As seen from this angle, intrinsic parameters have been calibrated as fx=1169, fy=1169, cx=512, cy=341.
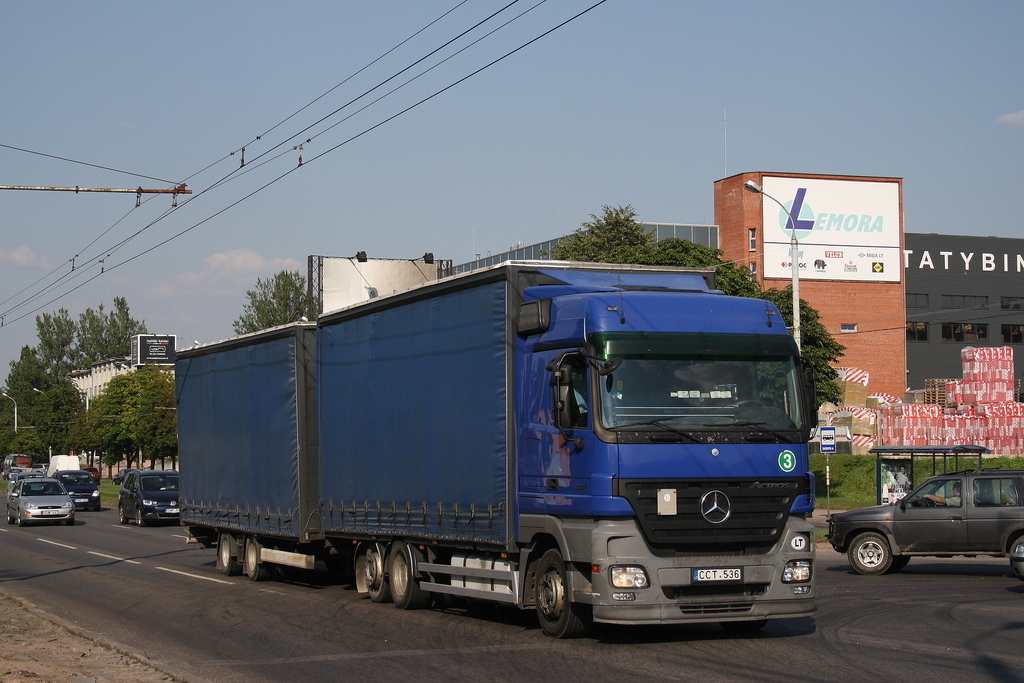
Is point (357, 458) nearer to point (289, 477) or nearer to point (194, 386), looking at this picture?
point (289, 477)

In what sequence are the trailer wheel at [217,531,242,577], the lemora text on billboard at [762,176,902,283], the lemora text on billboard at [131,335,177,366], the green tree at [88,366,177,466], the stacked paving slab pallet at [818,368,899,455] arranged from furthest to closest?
the lemora text on billboard at [131,335,177,366] < the lemora text on billboard at [762,176,902,283] < the green tree at [88,366,177,466] < the stacked paving slab pallet at [818,368,899,455] < the trailer wheel at [217,531,242,577]

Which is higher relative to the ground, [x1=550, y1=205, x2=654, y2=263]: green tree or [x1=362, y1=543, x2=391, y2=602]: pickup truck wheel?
[x1=550, y1=205, x2=654, y2=263]: green tree

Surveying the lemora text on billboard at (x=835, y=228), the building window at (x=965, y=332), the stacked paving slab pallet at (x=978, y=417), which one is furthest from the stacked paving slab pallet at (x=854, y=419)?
the building window at (x=965, y=332)

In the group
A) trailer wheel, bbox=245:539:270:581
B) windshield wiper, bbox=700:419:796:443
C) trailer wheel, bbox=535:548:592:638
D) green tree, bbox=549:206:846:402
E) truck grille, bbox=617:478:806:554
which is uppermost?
green tree, bbox=549:206:846:402

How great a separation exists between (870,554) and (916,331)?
7158 cm

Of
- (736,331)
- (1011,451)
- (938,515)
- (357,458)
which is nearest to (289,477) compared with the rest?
(357,458)

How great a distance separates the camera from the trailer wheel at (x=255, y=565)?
64.3 feet

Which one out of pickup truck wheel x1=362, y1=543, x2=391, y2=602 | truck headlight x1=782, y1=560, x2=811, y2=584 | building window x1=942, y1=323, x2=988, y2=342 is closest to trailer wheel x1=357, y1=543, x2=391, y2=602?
pickup truck wheel x1=362, y1=543, x2=391, y2=602

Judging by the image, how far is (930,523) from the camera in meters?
18.6

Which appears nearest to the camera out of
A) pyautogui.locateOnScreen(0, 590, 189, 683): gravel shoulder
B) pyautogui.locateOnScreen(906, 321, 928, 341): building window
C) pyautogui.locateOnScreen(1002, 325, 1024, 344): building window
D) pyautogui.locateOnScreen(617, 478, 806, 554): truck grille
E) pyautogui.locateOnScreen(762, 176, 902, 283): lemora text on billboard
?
pyautogui.locateOnScreen(0, 590, 189, 683): gravel shoulder

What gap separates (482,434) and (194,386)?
11714 mm

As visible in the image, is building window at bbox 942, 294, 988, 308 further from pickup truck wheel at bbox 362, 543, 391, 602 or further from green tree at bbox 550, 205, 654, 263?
pickup truck wheel at bbox 362, 543, 391, 602

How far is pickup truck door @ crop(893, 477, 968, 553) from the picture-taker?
18.4 m

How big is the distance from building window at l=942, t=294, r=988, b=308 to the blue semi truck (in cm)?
8143
